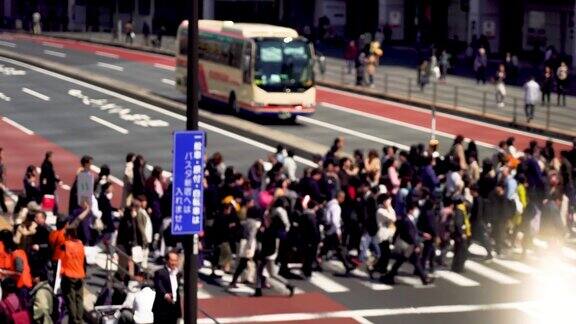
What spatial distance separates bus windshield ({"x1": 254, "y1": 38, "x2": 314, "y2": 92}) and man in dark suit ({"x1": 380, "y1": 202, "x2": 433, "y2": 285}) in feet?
73.2

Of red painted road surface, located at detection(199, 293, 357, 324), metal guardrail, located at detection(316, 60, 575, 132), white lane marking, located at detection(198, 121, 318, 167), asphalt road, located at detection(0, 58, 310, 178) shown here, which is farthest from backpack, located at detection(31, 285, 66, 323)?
metal guardrail, located at detection(316, 60, 575, 132)

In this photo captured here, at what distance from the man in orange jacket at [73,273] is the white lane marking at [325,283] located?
5542mm

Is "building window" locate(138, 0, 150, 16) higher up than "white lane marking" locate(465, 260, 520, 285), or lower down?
higher up

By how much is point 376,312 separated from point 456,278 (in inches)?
126

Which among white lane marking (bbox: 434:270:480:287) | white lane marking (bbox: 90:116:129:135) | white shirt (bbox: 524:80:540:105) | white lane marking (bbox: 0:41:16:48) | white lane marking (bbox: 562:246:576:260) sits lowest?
white lane marking (bbox: 434:270:480:287)

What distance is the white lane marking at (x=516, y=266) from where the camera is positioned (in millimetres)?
27625

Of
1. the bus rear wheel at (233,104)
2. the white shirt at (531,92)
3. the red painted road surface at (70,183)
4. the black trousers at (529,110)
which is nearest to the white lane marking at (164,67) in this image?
the bus rear wheel at (233,104)

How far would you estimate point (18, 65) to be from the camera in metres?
70.4

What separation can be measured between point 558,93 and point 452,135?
27.9 feet

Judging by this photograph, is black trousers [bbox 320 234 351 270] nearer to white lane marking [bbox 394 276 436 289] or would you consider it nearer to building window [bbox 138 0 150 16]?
white lane marking [bbox 394 276 436 289]

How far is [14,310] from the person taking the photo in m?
18.7

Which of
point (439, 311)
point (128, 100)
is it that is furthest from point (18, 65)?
point (439, 311)

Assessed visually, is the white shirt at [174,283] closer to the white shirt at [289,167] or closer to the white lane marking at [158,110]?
the white shirt at [289,167]

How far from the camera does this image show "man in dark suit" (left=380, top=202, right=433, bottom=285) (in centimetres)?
2561
